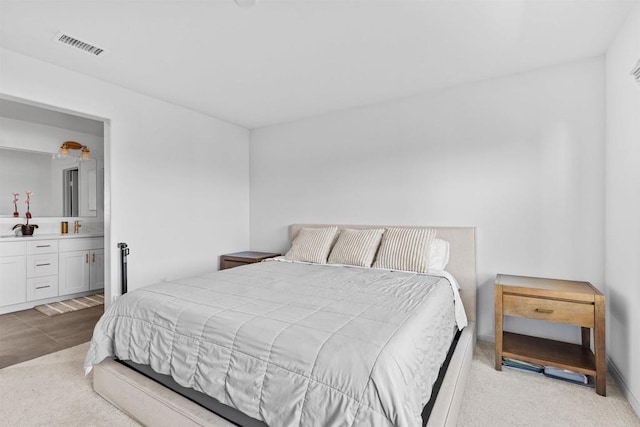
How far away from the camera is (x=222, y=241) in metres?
4.24

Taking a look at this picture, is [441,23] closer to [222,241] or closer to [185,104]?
[185,104]

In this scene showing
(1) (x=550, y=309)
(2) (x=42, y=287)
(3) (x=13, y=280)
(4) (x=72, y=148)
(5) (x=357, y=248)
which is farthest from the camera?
(4) (x=72, y=148)

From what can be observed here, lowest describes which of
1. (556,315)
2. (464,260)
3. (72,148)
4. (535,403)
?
(535,403)

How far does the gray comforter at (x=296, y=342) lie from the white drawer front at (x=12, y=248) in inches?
118

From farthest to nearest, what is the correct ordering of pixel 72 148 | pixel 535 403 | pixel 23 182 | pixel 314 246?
1. pixel 72 148
2. pixel 23 182
3. pixel 314 246
4. pixel 535 403

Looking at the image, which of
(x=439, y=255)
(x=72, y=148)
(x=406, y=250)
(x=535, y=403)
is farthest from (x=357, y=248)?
(x=72, y=148)

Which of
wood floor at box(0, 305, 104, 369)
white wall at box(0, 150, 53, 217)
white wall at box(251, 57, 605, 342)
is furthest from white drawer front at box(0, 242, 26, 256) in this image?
white wall at box(251, 57, 605, 342)

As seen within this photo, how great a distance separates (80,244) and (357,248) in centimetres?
407

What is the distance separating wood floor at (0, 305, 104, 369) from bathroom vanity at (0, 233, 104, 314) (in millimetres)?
237

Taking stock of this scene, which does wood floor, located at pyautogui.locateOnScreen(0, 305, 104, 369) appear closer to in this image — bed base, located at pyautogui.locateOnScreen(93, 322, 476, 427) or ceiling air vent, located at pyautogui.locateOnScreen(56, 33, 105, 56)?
bed base, located at pyautogui.locateOnScreen(93, 322, 476, 427)

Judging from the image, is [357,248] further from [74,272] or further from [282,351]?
[74,272]

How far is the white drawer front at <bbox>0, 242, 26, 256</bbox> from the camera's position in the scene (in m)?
3.74

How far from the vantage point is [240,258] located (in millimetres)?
3953

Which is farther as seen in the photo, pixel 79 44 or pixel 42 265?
pixel 42 265
